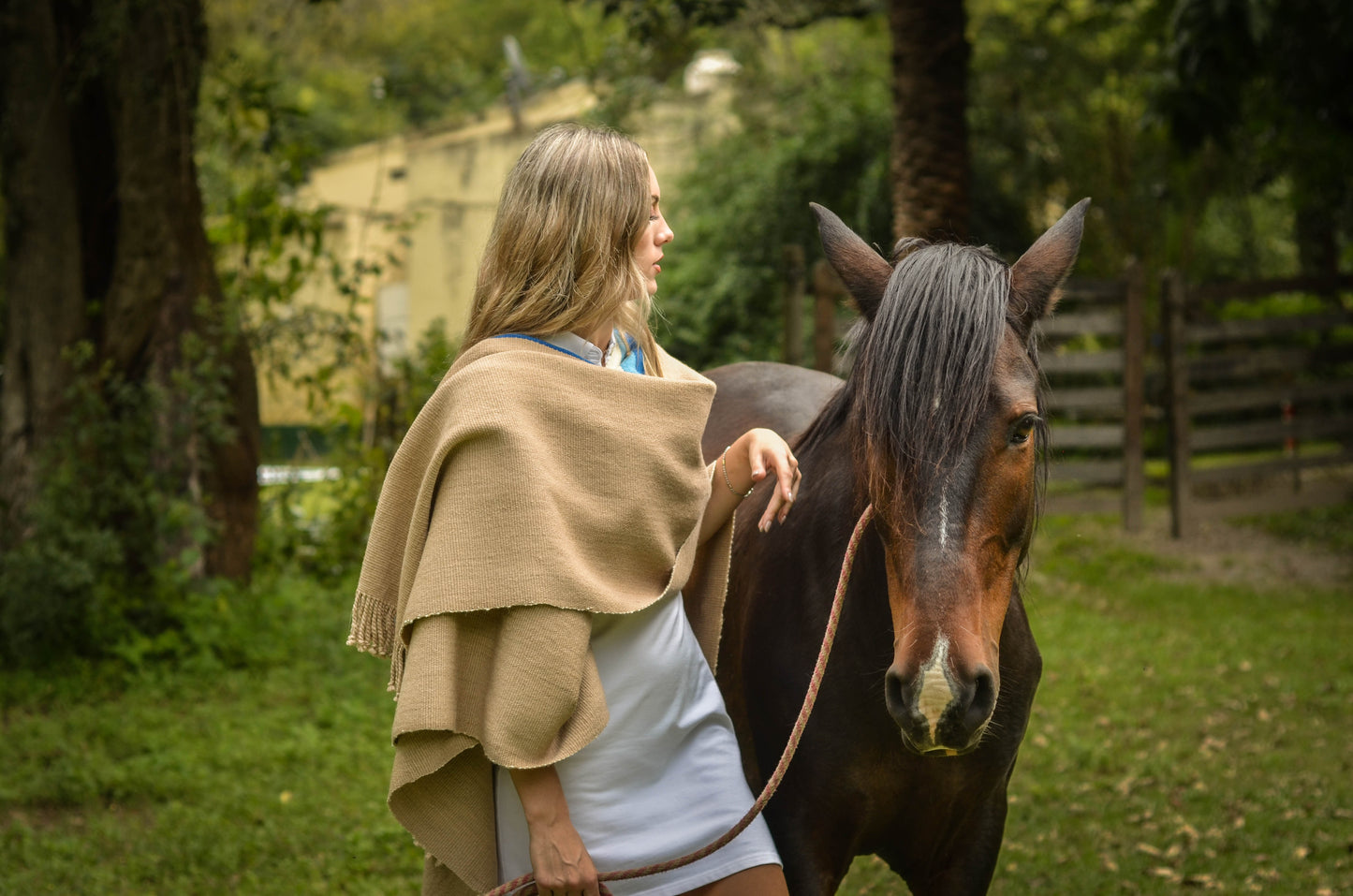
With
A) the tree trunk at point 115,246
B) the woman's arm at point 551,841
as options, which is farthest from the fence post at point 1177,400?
the woman's arm at point 551,841

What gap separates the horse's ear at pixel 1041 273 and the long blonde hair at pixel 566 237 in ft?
2.58

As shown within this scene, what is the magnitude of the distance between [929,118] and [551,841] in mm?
6933

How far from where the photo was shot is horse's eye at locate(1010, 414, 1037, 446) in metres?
2.22

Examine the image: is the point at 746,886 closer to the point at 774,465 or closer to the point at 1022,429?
the point at 774,465

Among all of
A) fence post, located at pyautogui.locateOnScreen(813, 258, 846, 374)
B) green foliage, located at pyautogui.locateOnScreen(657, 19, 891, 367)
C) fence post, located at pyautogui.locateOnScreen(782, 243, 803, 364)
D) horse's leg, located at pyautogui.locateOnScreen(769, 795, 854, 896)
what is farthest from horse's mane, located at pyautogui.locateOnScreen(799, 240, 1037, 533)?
green foliage, located at pyautogui.locateOnScreen(657, 19, 891, 367)

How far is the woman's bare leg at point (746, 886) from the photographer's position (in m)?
2.17

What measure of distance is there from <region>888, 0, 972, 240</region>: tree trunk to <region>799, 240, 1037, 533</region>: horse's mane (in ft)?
18.8

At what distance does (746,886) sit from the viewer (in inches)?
85.9

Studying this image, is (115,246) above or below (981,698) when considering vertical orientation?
above

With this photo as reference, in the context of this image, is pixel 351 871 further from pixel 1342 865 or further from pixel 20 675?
pixel 1342 865

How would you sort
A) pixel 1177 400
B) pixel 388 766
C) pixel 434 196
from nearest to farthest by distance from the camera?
pixel 388 766 < pixel 1177 400 < pixel 434 196

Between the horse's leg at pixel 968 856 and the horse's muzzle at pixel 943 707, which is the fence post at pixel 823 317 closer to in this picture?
the horse's leg at pixel 968 856

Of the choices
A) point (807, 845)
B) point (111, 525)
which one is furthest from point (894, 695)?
point (111, 525)

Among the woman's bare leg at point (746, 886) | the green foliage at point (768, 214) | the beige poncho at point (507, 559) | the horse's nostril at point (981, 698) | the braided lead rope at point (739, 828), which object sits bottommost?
the woman's bare leg at point (746, 886)
